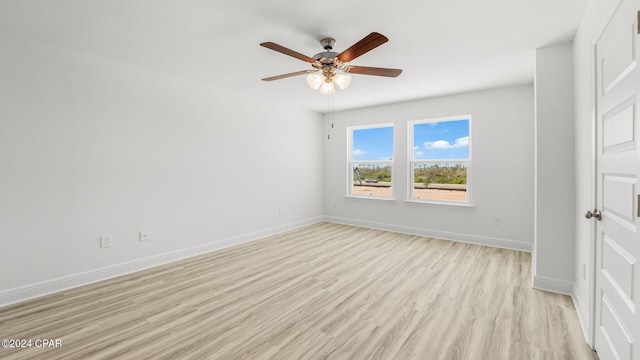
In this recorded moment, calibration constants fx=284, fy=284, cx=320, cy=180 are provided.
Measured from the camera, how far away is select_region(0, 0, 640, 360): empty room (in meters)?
1.88

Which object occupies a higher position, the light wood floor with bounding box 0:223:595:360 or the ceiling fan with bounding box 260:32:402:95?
the ceiling fan with bounding box 260:32:402:95

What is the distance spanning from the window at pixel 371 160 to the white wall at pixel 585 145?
317 centimetres

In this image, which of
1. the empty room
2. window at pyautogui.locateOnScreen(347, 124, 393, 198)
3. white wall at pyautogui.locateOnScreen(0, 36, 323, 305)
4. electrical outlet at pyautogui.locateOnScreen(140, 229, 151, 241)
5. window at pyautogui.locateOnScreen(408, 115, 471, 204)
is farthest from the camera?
window at pyautogui.locateOnScreen(347, 124, 393, 198)

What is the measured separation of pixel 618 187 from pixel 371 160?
442cm

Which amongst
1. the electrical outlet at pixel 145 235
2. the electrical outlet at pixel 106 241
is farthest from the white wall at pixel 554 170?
the electrical outlet at pixel 106 241

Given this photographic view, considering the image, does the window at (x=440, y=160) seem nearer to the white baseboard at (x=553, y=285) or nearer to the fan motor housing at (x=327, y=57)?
the white baseboard at (x=553, y=285)

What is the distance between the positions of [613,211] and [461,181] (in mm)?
3393

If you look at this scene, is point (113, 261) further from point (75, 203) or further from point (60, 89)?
point (60, 89)

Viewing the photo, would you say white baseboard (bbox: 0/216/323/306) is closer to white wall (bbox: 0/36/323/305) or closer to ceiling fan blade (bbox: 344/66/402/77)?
white wall (bbox: 0/36/323/305)

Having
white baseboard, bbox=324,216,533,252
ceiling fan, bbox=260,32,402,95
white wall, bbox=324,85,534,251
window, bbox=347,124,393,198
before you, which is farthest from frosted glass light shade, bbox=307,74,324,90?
white baseboard, bbox=324,216,533,252

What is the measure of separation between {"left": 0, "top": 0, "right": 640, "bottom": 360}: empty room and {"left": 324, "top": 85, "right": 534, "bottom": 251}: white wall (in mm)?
31

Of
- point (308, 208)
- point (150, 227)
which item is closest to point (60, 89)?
point (150, 227)

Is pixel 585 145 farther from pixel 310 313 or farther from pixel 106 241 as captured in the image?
pixel 106 241

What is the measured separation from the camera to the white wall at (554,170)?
265 cm
